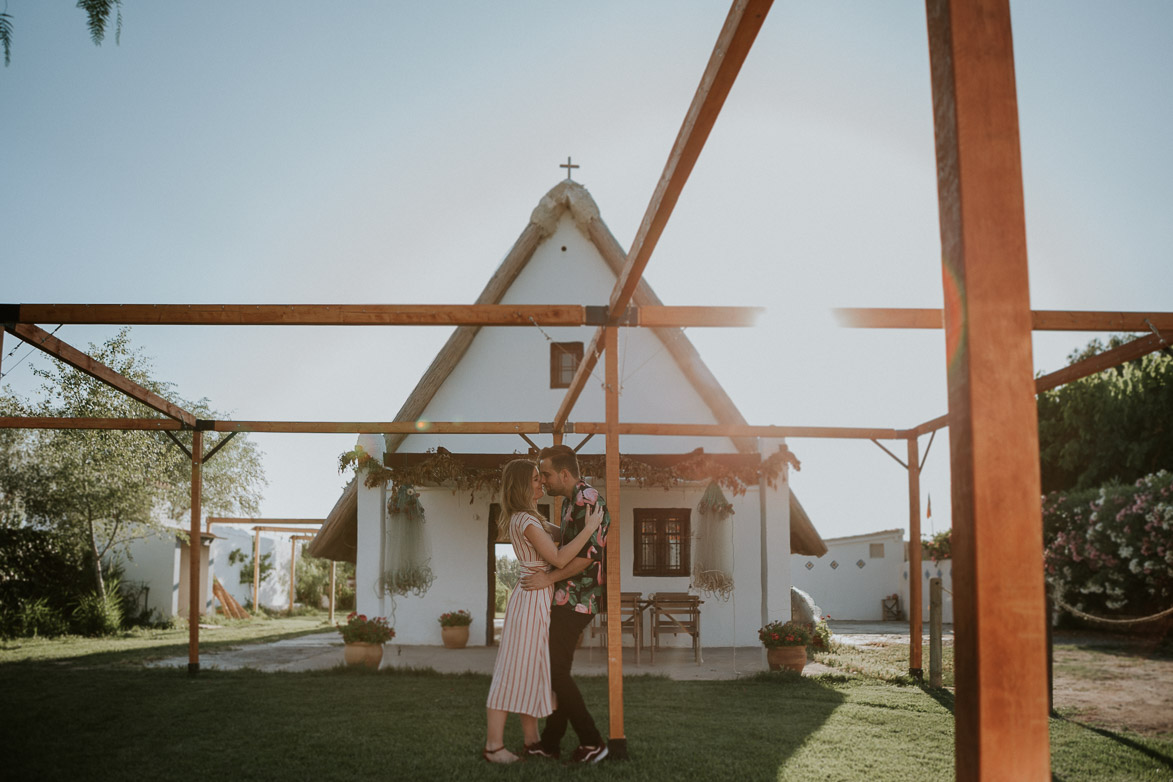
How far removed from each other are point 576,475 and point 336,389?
9.83 meters

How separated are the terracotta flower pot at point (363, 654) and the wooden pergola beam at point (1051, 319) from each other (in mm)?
6683

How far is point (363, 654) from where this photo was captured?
392 inches

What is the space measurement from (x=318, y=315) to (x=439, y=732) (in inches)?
118

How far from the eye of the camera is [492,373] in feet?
44.8

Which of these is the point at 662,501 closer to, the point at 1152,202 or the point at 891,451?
the point at 891,451

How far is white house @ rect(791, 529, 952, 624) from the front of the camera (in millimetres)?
25141

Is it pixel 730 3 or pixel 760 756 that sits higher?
pixel 730 3

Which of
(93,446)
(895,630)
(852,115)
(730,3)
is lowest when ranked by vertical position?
(895,630)

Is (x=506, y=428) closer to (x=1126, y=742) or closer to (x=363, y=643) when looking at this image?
(x=363, y=643)

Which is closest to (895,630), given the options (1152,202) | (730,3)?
(1152,202)

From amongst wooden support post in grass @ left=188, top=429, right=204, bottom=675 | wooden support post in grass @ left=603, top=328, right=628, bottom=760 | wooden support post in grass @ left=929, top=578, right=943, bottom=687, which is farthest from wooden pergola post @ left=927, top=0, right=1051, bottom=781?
wooden support post in grass @ left=188, top=429, right=204, bottom=675

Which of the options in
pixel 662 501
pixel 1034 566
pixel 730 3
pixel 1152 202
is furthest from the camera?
pixel 662 501

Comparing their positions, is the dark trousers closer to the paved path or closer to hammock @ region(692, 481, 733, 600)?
the paved path

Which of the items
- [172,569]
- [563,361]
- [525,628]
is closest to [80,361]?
[525,628]
